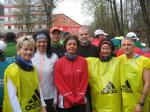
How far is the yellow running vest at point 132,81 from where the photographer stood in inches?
243

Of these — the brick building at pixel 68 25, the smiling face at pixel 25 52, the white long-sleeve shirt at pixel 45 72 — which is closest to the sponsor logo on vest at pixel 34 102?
the smiling face at pixel 25 52

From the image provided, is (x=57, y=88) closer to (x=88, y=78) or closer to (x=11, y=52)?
(x=88, y=78)

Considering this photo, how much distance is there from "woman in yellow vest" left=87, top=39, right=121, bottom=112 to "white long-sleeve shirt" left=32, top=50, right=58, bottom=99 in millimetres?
631

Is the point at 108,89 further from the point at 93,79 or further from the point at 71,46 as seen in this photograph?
the point at 71,46

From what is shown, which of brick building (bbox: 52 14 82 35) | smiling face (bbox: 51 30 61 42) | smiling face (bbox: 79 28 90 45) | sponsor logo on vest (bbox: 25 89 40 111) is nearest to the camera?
sponsor logo on vest (bbox: 25 89 40 111)

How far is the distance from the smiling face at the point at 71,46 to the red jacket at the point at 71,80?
0.49 ft

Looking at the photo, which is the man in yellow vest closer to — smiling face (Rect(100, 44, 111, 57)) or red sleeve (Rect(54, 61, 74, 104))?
smiling face (Rect(100, 44, 111, 57))

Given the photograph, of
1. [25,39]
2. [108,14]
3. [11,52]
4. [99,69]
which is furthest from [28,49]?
[108,14]

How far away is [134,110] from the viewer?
20.4ft

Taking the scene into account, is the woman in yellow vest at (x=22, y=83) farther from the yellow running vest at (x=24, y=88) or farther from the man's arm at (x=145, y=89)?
the man's arm at (x=145, y=89)

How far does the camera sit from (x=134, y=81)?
20.3 ft

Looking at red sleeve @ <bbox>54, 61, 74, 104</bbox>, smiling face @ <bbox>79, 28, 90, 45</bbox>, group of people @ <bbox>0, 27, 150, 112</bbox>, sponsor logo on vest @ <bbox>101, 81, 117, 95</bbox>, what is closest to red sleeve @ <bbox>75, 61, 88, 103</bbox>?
group of people @ <bbox>0, 27, 150, 112</bbox>

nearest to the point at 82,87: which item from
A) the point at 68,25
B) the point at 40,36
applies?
the point at 40,36

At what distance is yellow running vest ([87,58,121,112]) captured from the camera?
6273 millimetres
